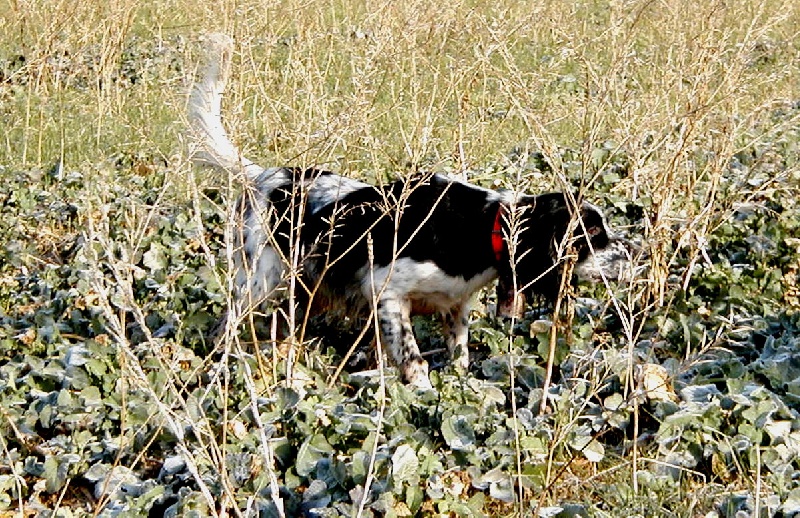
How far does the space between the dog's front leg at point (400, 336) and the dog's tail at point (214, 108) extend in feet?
2.70

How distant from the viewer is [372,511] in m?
3.20

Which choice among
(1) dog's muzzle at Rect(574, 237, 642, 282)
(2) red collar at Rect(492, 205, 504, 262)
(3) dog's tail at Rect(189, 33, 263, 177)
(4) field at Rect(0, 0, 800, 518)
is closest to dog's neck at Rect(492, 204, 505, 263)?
(2) red collar at Rect(492, 205, 504, 262)

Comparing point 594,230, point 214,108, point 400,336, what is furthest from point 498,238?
point 214,108

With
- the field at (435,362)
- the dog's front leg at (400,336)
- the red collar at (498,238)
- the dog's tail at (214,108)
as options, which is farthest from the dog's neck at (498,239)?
the dog's tail at (214,108)

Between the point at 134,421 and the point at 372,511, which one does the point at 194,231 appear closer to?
the point at 134,421

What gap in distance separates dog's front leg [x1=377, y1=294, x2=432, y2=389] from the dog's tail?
32.3 inches

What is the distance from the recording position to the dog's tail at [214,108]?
14.9ft

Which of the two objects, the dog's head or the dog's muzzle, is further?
the dog's muzzle

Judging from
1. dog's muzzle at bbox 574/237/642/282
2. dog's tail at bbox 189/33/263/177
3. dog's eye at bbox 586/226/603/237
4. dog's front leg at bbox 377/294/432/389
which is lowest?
dog's front leg at bbox 377/294/432/389

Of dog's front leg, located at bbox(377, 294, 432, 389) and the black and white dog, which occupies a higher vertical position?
the black and white dog

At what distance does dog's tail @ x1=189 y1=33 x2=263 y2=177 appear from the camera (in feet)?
14.9

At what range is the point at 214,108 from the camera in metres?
5.09

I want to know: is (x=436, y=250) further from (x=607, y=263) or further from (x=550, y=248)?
(x=607, y=263)

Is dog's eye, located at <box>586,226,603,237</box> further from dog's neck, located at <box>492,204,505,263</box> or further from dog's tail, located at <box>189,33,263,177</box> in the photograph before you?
dog's tail, located at <box>189,33,263,177</box>
